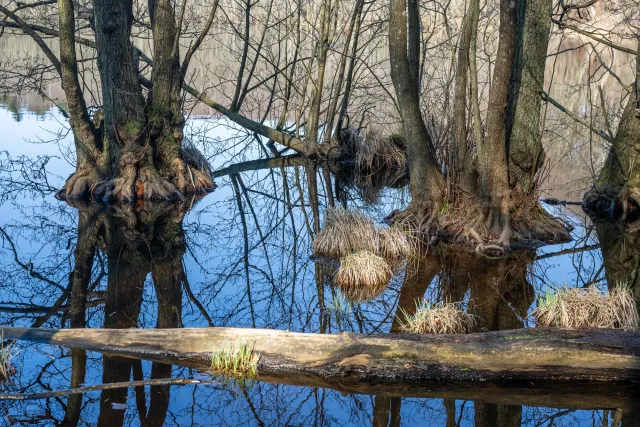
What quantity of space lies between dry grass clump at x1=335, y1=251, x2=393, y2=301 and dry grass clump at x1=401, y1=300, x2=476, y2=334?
1601mm

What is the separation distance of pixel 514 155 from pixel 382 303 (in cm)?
439

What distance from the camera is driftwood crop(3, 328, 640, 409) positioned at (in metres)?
6.25

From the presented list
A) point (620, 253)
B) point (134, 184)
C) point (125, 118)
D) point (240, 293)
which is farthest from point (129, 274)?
point (620, 253)

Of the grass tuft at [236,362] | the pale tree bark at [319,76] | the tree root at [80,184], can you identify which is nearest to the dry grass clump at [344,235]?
the grass tuft at [236,362]

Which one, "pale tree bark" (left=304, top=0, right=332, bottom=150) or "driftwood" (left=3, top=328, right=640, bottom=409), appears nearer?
"driftwood" (left=3, top=328, right=640, bottom=409)

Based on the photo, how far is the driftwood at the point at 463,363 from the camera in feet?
20.5

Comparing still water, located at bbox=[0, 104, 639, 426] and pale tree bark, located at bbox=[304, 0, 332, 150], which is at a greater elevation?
pale tree bark, located at bbox=[304, 0, 332, 150]

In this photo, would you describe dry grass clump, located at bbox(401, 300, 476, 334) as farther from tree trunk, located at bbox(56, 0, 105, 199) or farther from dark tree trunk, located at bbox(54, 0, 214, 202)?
tree trunk, located at bbox(56, 0, 105, 199)

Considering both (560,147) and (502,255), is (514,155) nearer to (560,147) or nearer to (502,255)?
(502,255)

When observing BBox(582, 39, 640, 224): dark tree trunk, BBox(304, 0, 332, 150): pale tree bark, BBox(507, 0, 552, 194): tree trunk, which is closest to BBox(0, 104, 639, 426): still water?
BBox(582, 39, 640, 224): dark tree trunk

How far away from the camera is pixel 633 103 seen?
43.6 feet

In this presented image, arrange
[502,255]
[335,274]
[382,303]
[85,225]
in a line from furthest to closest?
[85,225] < [502,255] < [335,274] < [382,303]

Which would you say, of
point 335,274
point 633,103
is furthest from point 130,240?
point 633,103

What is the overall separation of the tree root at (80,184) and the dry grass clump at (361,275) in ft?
23.5
